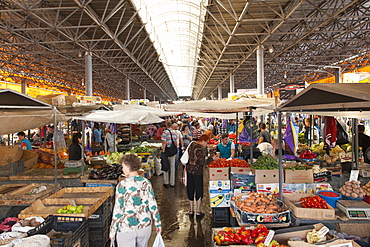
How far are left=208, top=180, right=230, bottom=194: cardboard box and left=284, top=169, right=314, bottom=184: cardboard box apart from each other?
1.07 metres

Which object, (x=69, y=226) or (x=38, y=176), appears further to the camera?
(x=38, y=176)

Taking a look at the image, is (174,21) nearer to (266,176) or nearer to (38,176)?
(38,176)

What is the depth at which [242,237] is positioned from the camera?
329 cm

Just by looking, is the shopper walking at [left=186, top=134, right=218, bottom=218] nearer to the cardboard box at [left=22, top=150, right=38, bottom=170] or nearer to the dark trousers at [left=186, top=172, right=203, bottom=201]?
the dark trousers at [left=186, top=172, right=203, bottom=201]

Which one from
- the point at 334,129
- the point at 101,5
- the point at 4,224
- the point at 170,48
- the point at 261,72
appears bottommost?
the point at 4,224

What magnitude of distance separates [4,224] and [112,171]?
248 centimetres

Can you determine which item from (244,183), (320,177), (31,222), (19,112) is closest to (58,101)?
(19,112)

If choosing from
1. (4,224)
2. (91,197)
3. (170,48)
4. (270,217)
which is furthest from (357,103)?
(170,48)

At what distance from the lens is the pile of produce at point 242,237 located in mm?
3210

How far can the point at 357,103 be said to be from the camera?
2.35 meters

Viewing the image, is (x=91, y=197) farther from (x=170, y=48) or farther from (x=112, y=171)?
(x=170, y=48)

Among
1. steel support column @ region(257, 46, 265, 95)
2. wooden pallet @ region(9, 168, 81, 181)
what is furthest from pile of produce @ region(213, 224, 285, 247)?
steel support column @ region(257, 46, 265, 95)

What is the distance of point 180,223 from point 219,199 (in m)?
0.90

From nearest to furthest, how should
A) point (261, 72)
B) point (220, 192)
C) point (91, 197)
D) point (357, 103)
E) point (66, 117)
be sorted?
point (357, 103) < point (91, 197) < point (220, 192) < point (66, 117) < point (261, 72)
